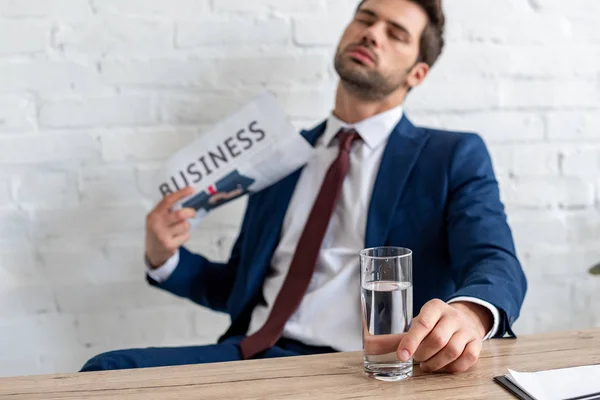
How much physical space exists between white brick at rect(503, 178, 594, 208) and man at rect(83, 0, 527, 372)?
0.37 meters

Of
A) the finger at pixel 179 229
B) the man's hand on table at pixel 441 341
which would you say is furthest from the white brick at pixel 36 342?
the man's hand on table at pixel 441 341

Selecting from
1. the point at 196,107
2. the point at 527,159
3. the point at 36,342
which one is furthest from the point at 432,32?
the point at 36,342

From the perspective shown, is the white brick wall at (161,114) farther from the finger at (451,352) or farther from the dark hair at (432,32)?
the finger at (451,352)

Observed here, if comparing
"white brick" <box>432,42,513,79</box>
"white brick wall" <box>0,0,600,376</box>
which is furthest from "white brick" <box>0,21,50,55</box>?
"white brick" <box>432,42,513,79</box>

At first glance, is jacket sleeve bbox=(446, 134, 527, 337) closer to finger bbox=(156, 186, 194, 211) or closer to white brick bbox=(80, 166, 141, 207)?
finger bbox=(156, 186, 194, 211)

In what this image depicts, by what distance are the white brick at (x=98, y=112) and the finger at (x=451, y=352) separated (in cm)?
89

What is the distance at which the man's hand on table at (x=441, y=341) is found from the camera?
0.79 metres

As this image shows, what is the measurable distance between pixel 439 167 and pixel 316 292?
1.02 feet

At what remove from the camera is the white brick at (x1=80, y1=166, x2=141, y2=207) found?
1498mm

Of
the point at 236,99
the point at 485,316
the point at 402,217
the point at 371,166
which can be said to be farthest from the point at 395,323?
the point at 236,99

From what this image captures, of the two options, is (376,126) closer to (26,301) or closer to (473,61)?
(473,61)

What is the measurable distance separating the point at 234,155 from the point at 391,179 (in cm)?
28

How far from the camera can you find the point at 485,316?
3.03ft

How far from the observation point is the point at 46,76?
1.46 m
